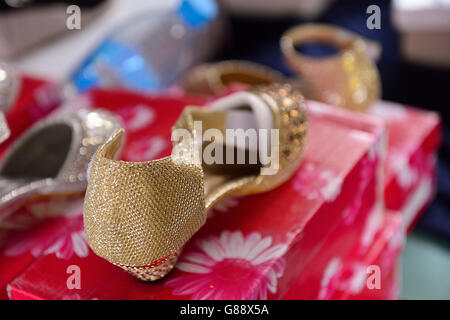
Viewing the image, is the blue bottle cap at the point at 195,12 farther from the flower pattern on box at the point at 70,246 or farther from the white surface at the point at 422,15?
the flower pattern on box at the point at 70,246

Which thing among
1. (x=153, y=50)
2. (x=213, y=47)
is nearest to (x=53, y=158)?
(x=153, y=50)

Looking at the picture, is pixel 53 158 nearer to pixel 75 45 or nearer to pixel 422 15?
pixel 75 45

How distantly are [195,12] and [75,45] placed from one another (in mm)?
259

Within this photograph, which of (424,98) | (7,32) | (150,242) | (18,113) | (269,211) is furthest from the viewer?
(424,98)

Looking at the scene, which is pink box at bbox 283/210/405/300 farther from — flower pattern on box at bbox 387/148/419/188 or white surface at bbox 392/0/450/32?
white surface at bbox 392/0/450/32

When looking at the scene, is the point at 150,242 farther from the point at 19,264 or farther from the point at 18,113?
the point at 18,113

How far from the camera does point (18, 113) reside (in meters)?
0.59

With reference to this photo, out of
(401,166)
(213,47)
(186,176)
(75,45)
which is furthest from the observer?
(213,47)

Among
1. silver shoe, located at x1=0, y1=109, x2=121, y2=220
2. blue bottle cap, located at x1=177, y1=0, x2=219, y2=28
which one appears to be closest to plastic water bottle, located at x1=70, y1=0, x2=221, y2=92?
blue bottle cap, located at x1=177, y1=0, x2=219, y2=28

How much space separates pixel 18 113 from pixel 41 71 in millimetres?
283

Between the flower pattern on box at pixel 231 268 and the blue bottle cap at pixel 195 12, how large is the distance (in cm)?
70

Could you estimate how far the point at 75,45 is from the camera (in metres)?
0.92

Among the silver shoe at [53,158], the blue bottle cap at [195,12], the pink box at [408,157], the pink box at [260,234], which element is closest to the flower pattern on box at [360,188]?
the pink box at [260,234]
